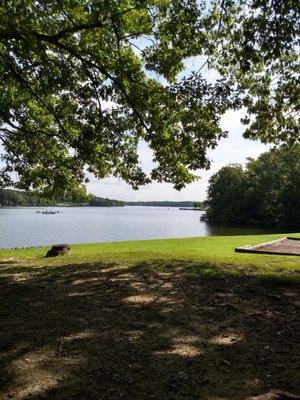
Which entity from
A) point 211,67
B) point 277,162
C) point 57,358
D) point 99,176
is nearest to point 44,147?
point 99,176

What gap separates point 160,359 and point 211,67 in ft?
36.8

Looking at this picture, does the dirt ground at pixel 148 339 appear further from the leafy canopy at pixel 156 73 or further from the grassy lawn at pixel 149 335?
the leafy canopy at pixel 156 73

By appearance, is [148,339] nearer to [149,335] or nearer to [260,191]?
[149,335]

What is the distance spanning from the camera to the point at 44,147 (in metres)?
18.8

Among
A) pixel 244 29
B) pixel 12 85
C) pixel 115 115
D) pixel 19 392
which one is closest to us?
pixel 19 392

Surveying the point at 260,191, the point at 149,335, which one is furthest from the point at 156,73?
the point at 260,191

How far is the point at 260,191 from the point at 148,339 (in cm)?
9296

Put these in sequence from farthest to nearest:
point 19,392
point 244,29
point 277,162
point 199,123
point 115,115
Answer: point 277,162, point 115,115, point 199,123, point 244,29, point 19,392

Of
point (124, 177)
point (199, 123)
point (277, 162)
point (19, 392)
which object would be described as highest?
point (277, 162)

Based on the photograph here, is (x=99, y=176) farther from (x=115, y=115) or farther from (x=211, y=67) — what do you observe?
(x=211, y=67)

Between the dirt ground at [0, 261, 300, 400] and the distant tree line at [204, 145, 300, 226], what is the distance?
263 ft

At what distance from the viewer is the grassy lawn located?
14.5 ft

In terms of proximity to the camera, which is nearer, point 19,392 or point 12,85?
point 19,392

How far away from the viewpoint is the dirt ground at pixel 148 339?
4410 mm
